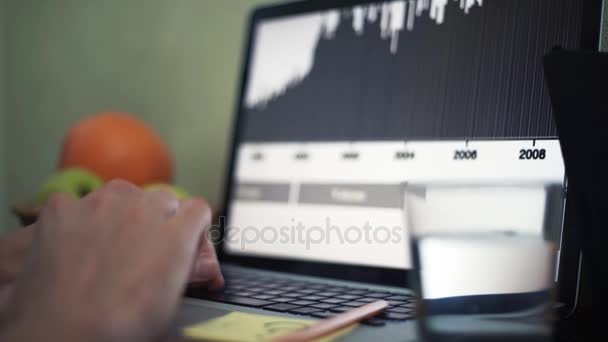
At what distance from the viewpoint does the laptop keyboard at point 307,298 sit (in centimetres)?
45

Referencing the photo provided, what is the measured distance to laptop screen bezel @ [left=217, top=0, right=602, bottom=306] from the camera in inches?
18.8

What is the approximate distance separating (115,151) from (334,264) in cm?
39

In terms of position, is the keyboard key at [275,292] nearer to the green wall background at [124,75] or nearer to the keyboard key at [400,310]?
the keyboard key at [400,310]

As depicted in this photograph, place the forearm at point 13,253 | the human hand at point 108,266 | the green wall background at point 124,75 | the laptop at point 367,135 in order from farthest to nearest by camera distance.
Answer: the green wall background at point 124,75
the laptop at point 367,135
the forearm at point 13,253
the human hand at point 108,266

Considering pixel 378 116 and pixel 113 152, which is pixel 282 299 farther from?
pixel 113 152

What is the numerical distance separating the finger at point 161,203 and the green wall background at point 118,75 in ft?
1.95

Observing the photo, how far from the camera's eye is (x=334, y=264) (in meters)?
0.65

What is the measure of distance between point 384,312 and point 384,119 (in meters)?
0.27

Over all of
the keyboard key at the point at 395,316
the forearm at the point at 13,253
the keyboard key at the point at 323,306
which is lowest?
the keyboard key at the point at 323,306

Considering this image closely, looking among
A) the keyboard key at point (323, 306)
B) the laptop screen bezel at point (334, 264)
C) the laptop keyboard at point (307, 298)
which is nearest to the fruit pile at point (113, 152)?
the laptop screen bezel at point (334, 264)

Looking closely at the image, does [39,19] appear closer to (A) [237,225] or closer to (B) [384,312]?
(A) [237,225]

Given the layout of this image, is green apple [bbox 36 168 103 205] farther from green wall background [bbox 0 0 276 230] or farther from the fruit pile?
green wall background [bbox 0 0 276 230]

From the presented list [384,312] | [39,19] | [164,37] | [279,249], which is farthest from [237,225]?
[39,19]

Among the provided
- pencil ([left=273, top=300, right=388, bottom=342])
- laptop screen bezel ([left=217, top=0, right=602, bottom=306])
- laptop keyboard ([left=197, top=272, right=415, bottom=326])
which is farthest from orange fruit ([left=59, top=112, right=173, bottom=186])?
pencil ([left=273, top=300, right=388, bottom=342])
